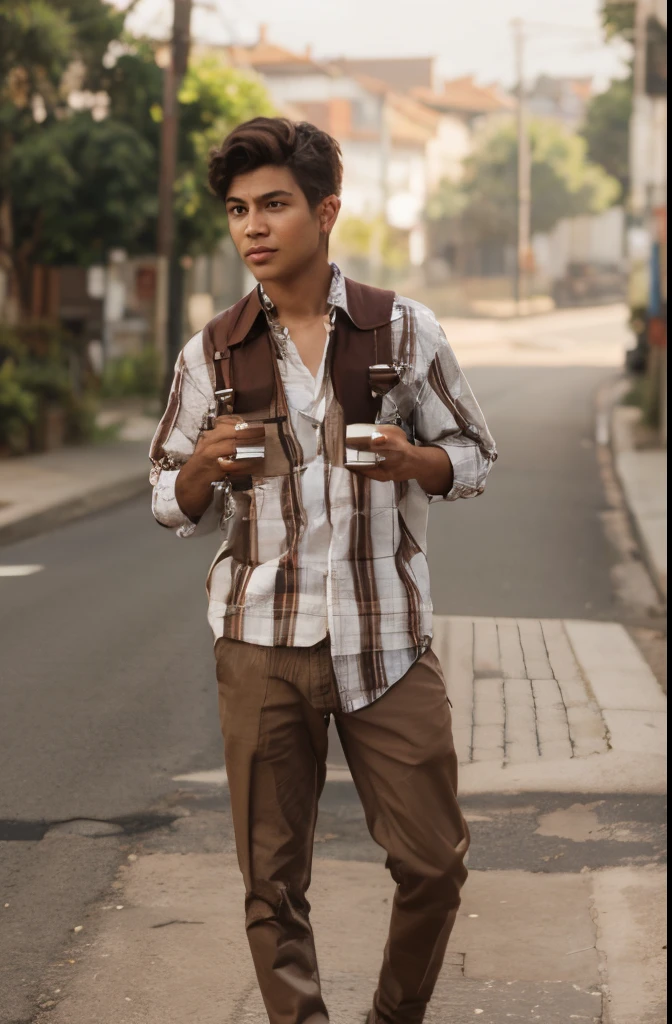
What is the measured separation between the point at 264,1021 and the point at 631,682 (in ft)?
12.8

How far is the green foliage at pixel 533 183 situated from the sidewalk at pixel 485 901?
6908cm

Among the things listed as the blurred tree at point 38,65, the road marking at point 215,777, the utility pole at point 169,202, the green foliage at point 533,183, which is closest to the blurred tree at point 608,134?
the green foliage at point 533,183

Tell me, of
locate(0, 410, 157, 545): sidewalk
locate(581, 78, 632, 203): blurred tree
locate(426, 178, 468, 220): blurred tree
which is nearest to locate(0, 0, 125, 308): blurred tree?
locate(0, 410, 157, 545): sidewalk

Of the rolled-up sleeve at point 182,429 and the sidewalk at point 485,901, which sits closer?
the rolled-up sleeve at point 182,429

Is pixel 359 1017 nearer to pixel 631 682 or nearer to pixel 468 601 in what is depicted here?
pixel 631 682

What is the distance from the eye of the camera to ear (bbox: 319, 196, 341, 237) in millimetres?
3203

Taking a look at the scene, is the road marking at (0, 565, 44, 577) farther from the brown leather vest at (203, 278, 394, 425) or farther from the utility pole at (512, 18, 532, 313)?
the utility pole at (512, 18, 532, 313)

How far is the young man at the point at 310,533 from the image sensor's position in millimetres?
3119

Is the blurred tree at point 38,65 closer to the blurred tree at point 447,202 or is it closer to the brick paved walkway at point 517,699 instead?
the brick paved walkway at point 517,699

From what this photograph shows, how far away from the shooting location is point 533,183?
7531cm

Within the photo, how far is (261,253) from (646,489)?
1373cm

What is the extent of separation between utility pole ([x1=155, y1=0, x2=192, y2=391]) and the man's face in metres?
19.7

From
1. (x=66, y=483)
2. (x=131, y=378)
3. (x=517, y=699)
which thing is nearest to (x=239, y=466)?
(x=517, y=699)

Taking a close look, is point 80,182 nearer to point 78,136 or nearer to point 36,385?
point 78,136
